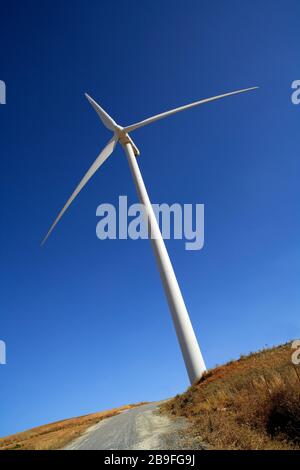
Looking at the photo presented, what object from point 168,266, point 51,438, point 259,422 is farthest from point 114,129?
point 259,422

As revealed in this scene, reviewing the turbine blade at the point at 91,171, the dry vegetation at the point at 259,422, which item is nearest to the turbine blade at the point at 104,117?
the turbine blade at the point at 91,171

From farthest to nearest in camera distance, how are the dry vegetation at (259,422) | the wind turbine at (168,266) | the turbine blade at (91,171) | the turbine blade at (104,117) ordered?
1. the turbine blade at (104,117)
2. the turbine blade at (91,171)
3. the wind turbine at (168,266)
4. the dry vegetation at (259,422)

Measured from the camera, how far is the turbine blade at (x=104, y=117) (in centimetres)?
3581

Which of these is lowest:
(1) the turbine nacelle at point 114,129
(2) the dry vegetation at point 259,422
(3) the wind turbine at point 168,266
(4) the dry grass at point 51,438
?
(2) the dry vegetation at point 259,422

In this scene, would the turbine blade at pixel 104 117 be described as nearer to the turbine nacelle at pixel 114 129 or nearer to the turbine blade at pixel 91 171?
the turbine nacelle at pixel 114 129

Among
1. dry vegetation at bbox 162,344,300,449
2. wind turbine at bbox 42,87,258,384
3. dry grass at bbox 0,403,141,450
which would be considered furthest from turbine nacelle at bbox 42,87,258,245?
dry vegetation at bbox 162,344,300,449

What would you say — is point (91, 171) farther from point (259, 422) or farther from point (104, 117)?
point (259, 422)

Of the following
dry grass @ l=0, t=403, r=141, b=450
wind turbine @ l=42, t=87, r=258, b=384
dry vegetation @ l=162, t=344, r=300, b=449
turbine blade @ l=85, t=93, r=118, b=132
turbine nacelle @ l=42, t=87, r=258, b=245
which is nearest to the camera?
dry vegetation @ l=162, t=344, r=300, b=449

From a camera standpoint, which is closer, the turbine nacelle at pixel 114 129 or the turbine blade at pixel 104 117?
the turbine nacelle at pixel 114 129

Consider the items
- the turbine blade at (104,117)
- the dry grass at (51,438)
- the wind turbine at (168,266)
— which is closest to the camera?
the dry grass at (51,438)

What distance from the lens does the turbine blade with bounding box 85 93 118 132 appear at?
Result: 3581 centimetres

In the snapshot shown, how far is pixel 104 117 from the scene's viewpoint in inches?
1447

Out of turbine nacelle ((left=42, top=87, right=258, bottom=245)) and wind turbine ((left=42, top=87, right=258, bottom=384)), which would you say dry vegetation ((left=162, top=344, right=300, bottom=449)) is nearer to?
wind turbine ((left=42, top=87, right=258, bottom=384))
